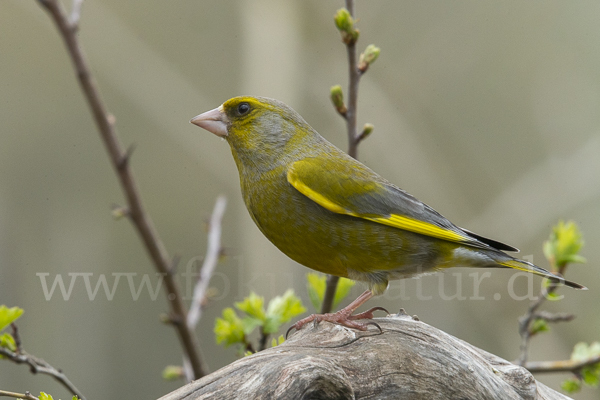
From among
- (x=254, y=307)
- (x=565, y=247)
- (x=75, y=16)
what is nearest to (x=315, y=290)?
(x=254, y=307)

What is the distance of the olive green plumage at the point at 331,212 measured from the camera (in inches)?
113

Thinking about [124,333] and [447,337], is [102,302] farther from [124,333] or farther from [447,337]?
[447,337]

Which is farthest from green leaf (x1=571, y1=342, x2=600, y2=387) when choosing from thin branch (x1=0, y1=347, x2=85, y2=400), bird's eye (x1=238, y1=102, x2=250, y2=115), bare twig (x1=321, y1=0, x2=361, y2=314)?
thin branch (x1=0, y1=347, x2=85, y2=400)

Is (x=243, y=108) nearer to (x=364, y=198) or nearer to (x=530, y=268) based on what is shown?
(x=364, y=198)

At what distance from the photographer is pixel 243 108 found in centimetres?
326

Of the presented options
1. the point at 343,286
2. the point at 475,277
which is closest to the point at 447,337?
the point at 343,286

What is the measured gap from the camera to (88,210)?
5.97 m

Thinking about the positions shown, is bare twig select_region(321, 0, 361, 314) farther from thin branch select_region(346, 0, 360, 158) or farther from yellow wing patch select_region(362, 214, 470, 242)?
yellow wing patch select_region(362, 214, 470, 242)

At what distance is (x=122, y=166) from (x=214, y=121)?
84 centimetres

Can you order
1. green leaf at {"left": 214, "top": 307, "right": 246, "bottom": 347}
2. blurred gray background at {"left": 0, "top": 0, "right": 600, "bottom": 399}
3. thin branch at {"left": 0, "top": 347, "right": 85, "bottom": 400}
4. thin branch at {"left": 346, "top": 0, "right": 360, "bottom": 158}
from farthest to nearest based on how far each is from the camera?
blurred gray background at {"left": 0, "top": 0, "right": 600, "bottom": 399} < green leaf at {"left": 214, "top": 307, "right": 246, "bottom": 347} < thin branch at {"left": 346, "top": 0, "right": 360, "bottom": 158} < thin branch at {"left": 0, "top": 347, "right": 85, "bottom": 400}

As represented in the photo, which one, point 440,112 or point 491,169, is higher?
point 440,112

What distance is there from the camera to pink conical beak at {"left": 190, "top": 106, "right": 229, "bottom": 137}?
3.21 meters

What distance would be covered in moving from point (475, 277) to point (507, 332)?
671mm

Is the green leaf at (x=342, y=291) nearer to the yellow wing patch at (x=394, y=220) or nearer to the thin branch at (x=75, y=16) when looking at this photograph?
the yellow wing patch at (x=394, y=220)
